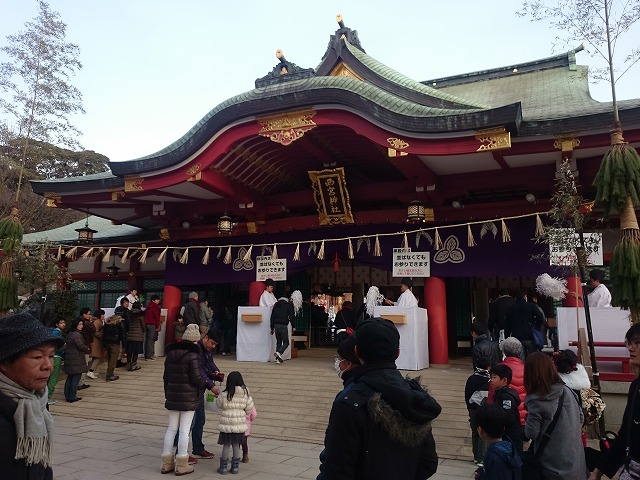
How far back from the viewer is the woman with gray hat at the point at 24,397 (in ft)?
6.40

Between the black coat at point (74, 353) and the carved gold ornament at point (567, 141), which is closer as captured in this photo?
the carved gold ornament at point (567, 141)

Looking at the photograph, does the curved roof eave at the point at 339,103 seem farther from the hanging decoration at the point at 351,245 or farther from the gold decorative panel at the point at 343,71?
the gold decorative panel at the point at 343,71

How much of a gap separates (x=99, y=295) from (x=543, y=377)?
17.7 meters

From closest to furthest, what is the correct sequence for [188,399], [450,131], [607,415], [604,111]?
[188,399] → [607,415] → [604,111] → [450,131]

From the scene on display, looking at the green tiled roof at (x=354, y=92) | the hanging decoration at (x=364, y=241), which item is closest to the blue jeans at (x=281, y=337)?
the hanging decoration at (x=364, y=241)

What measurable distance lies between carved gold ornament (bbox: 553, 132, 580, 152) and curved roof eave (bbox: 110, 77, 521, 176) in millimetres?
900

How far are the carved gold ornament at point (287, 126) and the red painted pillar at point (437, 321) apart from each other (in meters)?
4.68

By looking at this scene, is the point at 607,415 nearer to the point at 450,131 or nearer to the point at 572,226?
the point at 572,226

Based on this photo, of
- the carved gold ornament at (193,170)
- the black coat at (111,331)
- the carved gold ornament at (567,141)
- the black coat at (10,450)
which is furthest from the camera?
the carved gold ornament at (193,170)

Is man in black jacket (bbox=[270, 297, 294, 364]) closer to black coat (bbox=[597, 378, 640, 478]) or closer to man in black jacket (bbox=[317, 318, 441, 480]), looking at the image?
black coat (bbox=[597, 378, 640, 478])

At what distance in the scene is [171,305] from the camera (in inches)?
585

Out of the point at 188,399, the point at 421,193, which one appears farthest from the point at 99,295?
the point at 188,399

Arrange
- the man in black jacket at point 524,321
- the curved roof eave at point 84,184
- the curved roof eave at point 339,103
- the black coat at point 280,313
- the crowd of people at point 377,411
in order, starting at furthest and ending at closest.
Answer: the curved roof eave at point 84,184, the black coat at point 280,313, the curved roof eave at point 339,103, the man in black jacket at point 524,321, the crowd of people at point 377,411

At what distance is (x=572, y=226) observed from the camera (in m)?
6.93
